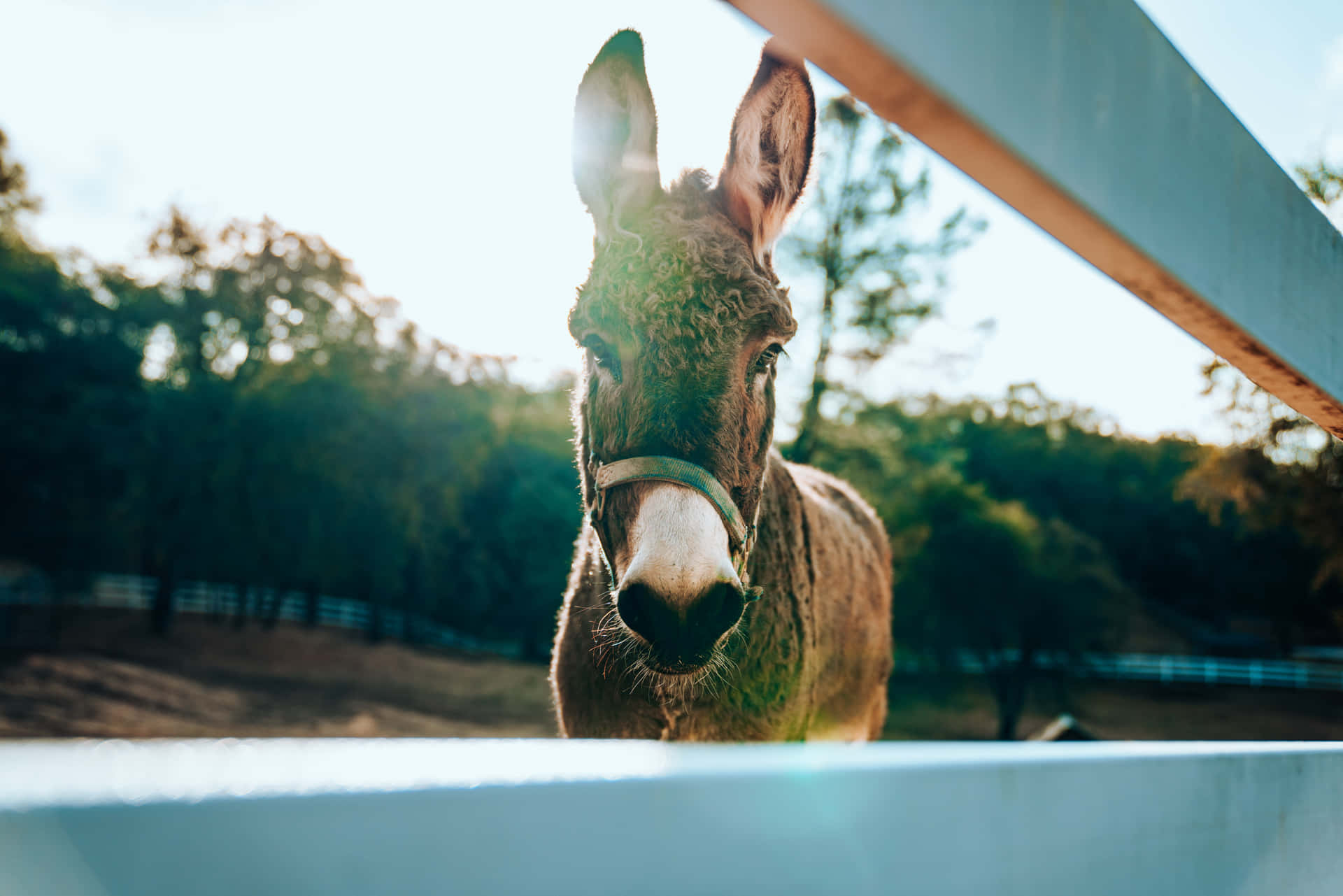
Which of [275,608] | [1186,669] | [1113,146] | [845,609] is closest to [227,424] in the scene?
[275,608]

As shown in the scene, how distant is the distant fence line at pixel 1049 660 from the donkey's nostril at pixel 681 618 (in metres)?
23.4

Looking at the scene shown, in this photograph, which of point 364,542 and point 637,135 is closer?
point 637,135

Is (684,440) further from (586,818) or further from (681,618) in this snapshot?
(586,818)

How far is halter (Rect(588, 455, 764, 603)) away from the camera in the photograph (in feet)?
7.40

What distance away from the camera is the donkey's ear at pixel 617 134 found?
278 cm

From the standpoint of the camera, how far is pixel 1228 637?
3231cm

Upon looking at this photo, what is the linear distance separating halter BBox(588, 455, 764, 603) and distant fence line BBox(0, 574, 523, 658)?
93.7 feet

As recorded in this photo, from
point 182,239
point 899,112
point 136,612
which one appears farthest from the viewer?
point 136,612

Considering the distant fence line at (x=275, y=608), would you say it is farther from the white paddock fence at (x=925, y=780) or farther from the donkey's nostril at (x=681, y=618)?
the white paddock fence at (x=925, y=780)

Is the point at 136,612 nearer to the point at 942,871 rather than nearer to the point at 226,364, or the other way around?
the point at 226,364

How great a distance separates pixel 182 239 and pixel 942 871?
3036 cm

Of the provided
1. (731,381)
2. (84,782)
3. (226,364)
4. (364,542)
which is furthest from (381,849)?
(226,364)

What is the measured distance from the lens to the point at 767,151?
291 centimetres

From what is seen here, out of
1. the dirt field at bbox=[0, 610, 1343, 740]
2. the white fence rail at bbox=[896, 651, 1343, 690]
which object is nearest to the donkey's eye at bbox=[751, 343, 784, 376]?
the dirt field at bbox=[0, 610, 1343, 740]
